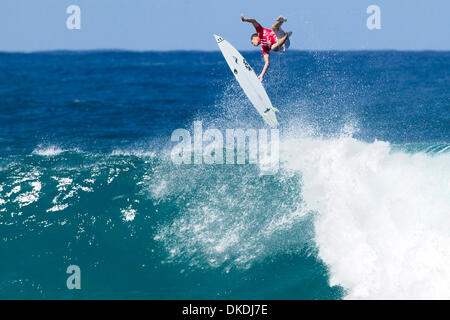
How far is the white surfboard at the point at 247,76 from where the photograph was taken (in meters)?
12.4

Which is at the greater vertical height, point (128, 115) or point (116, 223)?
point (128, 115)

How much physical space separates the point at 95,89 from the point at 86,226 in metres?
24.2

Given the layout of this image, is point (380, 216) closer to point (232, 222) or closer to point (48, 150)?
point (232, 222)

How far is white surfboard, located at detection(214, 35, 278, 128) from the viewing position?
12398mm

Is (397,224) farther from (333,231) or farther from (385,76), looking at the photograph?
(385,76)

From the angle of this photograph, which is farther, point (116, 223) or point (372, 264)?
point (116, 223)

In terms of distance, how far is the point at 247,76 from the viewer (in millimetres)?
12469
